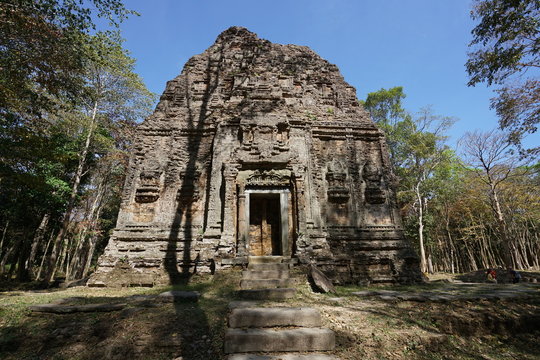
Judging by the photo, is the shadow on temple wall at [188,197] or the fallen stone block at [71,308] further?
the shadow on temple wall at [188,197]

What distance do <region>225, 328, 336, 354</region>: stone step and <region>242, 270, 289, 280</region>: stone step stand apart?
132 inches

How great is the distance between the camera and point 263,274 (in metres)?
7.39

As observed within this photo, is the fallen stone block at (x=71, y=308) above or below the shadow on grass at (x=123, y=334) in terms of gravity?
above

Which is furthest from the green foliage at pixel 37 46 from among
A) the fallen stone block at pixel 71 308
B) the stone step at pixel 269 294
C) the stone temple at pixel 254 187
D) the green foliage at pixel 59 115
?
the stone step at pixel 269 294

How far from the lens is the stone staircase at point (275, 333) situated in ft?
12.4

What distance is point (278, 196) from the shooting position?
9.87 m

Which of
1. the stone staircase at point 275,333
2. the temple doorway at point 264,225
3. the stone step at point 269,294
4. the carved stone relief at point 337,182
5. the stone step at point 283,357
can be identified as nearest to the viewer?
the stone step at point 283,357

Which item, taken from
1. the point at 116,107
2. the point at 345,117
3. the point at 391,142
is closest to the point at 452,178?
the point at 391,142

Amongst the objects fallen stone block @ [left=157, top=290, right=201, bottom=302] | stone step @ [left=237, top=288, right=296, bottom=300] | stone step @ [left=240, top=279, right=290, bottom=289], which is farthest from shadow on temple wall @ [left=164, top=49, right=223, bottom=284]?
stone step @ [left=237, top=288, right=296, bottom=300]

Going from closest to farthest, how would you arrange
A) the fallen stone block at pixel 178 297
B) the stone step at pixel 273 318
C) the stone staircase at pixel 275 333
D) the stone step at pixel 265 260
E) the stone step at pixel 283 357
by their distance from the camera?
1. the stone step at pixel 283 357
2. the stone staircase at pixel 275 333
3. the stone step at pixel 273 318
4. the fallen stone block at pixel 178 297
5. the stone step at pixel 265 260

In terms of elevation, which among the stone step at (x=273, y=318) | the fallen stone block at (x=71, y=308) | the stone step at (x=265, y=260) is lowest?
the stone step at (x=273, y=318)

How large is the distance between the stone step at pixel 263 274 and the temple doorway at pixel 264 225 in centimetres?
207

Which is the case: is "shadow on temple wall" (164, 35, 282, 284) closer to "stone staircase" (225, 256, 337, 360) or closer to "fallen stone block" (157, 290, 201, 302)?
→ "fallen stone block" (157, 290, 201, 302)

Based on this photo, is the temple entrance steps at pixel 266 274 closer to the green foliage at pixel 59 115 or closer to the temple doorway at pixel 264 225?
the temple doorway at pixel 264 225
